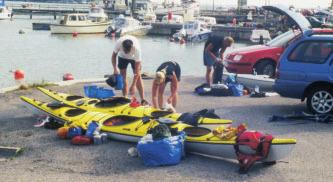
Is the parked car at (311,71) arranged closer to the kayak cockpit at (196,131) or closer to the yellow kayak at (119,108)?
the yellow kayak at (119,108)

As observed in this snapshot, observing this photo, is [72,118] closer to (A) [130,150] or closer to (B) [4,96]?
(A) [130,150]

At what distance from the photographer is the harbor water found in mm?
30469

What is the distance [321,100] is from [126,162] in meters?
5.21

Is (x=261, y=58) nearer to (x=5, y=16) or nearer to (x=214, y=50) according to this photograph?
(x=214, y=50)

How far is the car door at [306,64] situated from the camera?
11334 mm

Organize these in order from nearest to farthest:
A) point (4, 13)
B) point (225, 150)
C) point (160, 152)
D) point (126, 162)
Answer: point (160, 152)
point (225, 150)
point (126, 162)
point (4, 13)

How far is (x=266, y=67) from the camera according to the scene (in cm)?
1717

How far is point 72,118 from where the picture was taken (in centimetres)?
997

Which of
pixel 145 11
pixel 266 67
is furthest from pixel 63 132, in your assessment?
pixel 145 11

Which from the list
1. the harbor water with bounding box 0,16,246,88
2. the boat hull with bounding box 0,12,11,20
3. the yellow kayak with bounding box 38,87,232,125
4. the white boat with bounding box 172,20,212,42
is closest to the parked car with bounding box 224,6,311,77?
the yellow kayak with bounding box 38,87,232,125

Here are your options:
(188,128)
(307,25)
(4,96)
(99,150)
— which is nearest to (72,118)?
(99,150)

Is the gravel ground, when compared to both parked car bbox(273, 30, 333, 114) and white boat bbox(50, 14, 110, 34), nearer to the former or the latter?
parked car bbox(273, 30, 333, 114)

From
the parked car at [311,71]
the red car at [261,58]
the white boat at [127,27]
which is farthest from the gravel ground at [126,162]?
the white boat at [127,27]

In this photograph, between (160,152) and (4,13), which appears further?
(4,13)
